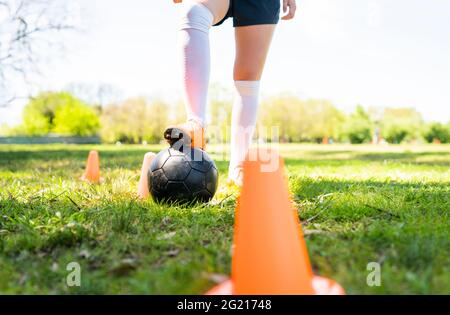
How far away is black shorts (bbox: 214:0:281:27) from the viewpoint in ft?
10.2

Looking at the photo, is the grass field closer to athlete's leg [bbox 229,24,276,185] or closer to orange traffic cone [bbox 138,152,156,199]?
orange traffic cone [bbox 138,152,156,199]

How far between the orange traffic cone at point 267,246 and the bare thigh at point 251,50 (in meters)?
1.87

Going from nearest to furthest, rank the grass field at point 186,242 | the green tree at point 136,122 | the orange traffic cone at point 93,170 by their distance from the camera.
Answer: the grass field at point 186,242
the orange traffic cone at point 93,170
the green tree at point 136,122

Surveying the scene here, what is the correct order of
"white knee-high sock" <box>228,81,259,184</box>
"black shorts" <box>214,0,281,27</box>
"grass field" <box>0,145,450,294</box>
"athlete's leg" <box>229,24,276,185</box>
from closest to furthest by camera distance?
1. "grass field" <box>0,145,450,294</box>
2. "black shorts" <box>214,0,281,27</box>
3. "athlete's leg" <box>229,24,276,185</box>
4. "white knee-high sock" <box>228,81,259,184</box>

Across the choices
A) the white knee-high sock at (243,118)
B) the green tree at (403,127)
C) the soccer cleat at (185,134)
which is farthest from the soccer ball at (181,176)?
the green tree at (403,127)

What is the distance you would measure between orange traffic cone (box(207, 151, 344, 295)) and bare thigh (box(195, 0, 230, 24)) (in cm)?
167

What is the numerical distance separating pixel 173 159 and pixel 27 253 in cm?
103

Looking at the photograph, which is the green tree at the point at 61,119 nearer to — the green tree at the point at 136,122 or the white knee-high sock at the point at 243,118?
the green tree at the point at 136,122

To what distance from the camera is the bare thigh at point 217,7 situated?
9.49ft

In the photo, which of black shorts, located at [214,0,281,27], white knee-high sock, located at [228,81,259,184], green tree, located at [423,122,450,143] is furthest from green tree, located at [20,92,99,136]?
black shorts, located at [214,0,281,27]

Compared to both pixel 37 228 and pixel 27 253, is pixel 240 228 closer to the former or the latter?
pixel 27 253
